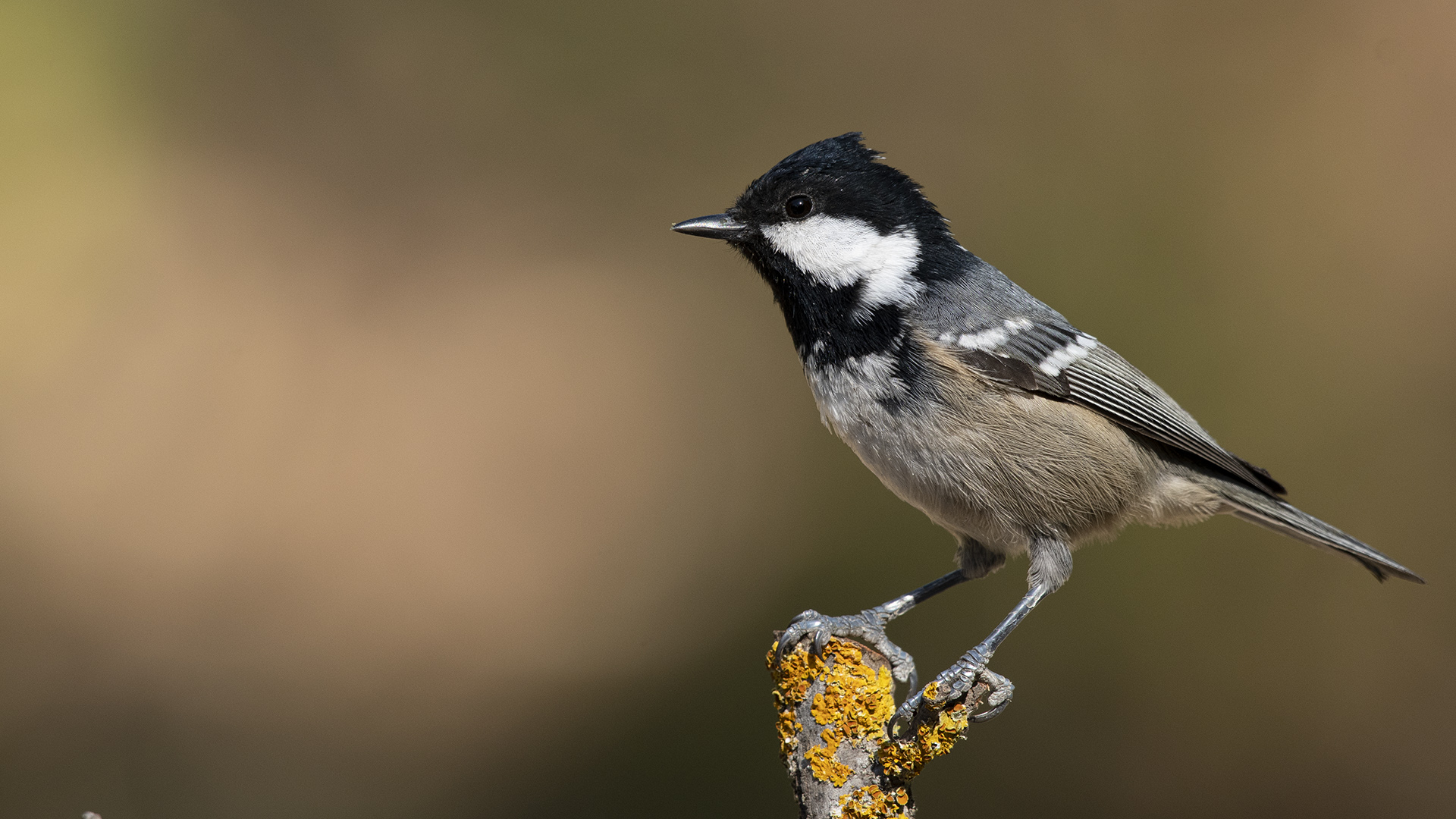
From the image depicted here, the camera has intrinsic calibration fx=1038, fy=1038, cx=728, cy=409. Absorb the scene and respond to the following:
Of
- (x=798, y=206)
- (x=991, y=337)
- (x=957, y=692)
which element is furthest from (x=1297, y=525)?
(x=798, y=206)

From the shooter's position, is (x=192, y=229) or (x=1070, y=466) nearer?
(x=1070, y=466)

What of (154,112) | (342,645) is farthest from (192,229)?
(342,645)

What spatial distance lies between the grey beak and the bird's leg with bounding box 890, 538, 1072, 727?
102 cm

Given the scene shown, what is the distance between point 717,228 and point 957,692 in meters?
1.22

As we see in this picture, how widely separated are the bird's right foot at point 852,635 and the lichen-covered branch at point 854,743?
134 mm

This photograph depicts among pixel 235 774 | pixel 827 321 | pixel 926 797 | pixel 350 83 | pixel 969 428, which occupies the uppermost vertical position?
pixel 350 83

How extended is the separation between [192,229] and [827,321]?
3.07 m

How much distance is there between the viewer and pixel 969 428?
91.4 inches

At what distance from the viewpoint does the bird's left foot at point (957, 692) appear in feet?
6.20

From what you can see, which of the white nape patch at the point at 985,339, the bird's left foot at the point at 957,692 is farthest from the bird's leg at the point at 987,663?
the white nape patch at the point at 985,339

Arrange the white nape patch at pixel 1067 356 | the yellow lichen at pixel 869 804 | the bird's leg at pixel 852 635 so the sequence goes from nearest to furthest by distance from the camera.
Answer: the yellow lichen at pixel 869 804 < the bird's leg at pixel 852 635 < the white nape patch at pixel 1067 356

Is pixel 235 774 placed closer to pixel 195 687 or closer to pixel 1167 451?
pixel 195 687

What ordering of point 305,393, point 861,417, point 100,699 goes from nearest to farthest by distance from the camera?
point 861,417
point 100,699
point 305,393

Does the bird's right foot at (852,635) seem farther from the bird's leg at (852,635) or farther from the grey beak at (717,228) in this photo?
the grey beak at (717,228)
